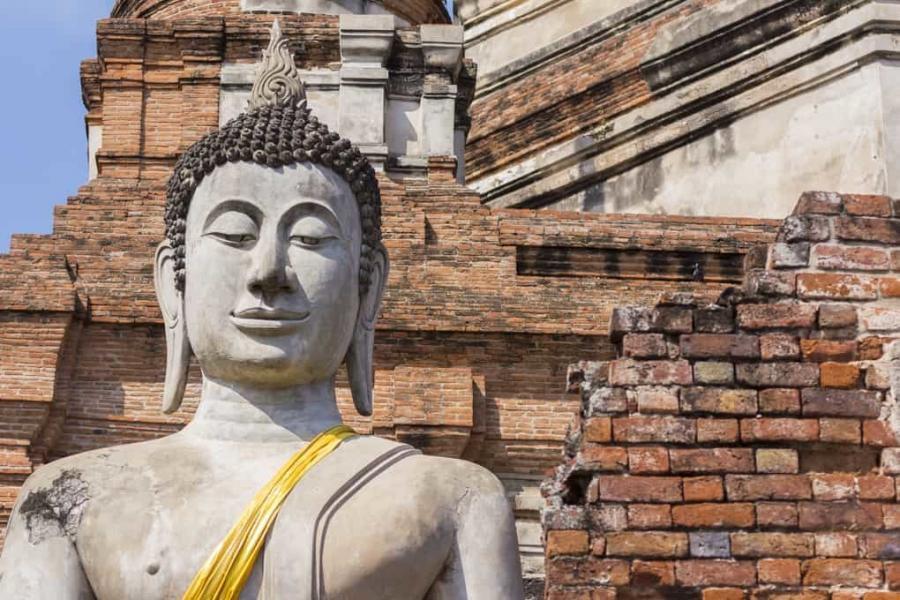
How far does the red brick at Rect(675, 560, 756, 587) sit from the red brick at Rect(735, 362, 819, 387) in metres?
0.69

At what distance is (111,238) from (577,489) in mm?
5949

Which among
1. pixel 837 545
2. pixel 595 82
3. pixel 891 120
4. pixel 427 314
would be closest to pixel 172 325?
pixel 837 545

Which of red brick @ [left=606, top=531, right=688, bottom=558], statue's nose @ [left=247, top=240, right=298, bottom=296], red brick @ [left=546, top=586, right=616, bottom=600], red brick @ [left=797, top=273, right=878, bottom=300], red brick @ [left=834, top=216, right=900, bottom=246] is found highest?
red brick @ [left=834, top=216, right=900, bottom=246]

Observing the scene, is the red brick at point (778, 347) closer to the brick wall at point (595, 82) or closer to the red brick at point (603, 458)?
the red brick at point (603, 458)

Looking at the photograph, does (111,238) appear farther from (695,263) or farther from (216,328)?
(216,328)

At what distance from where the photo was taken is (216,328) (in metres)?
5.18

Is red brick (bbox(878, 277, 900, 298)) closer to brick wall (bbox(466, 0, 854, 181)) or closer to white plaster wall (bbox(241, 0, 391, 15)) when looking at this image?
white plaster wall (bbox(241, 0, 391, 15))

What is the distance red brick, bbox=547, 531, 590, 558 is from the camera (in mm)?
8094

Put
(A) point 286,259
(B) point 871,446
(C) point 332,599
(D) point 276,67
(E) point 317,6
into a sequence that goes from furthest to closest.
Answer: (E) point 317,6, (B) point 871,446, (D) point 276,67, (A) point 286,259, (C) point 332,599

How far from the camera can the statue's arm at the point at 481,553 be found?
194 inches

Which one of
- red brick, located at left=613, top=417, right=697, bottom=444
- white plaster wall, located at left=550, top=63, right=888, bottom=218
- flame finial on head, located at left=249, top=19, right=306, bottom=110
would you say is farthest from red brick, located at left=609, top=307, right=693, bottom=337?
white plaster wall, located at left=550, top=63, right=888, bottom=218

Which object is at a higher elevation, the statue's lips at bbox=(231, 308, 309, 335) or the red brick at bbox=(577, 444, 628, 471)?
the statue's lips at bbox=(231, 308, 309, 335)

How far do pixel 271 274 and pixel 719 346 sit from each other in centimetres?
361

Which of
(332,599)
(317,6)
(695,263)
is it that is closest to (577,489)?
(332,599)
